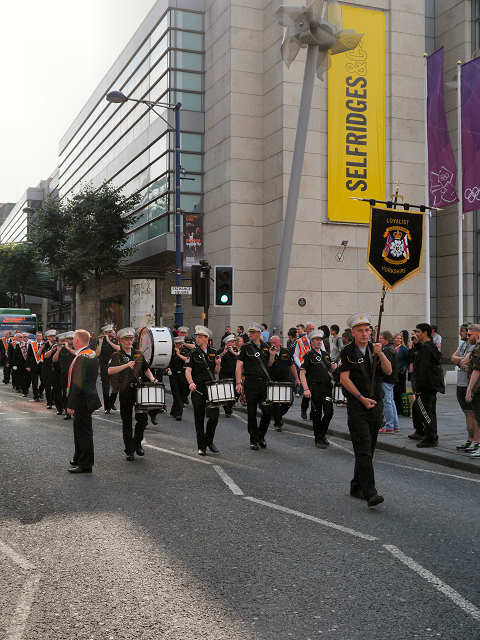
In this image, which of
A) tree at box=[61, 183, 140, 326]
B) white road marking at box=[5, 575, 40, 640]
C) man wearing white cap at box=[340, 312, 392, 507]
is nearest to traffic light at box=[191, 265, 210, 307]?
man wearing white cap at box=[340, 312, 392, 507]

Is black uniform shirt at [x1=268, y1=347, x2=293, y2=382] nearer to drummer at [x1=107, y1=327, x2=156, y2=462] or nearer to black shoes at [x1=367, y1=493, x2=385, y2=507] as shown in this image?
drummer at [x1=107, y1=327, x2=156, y2=462]

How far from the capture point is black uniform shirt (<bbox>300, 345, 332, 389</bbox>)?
10633mm

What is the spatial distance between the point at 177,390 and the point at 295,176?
254 inches

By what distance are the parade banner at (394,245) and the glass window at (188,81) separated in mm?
24691

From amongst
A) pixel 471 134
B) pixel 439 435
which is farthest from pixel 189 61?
pixel 439 435

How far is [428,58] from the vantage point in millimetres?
19891

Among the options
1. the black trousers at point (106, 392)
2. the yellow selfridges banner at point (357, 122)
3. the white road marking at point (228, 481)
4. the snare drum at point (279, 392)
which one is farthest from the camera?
the yellow selfridges banner at point (357, 122)

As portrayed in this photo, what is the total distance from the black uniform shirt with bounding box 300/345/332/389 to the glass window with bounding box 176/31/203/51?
2494cm

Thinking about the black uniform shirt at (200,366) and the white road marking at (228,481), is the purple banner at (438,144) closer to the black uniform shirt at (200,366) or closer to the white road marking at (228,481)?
the black uniform shirt at (200,366)

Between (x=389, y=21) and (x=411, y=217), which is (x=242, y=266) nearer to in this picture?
(x=389, y=21)

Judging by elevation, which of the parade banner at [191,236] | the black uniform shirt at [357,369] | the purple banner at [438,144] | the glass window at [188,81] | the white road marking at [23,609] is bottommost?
the white road marking at [23,609]

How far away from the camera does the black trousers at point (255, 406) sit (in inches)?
404

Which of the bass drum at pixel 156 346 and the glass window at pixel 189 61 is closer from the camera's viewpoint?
the bass drum at pixel 156 346

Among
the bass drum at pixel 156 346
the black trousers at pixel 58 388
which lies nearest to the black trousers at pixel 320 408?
the bass drum at pixel 156 346
